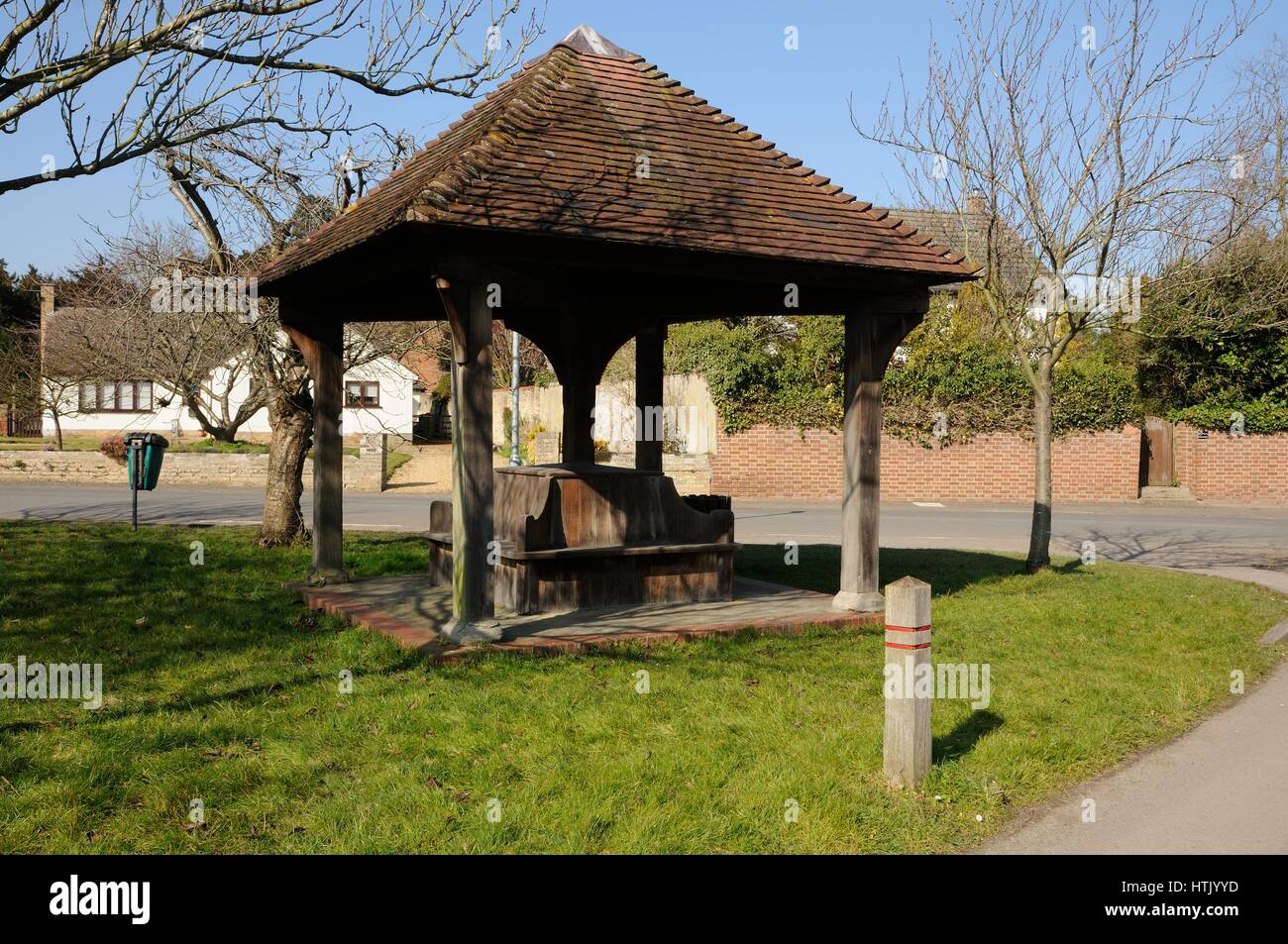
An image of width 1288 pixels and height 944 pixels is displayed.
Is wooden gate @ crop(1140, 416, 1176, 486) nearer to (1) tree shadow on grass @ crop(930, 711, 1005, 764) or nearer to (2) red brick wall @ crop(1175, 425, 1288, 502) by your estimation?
(2) red brick wall @ crop(1175, 425, 1288, 502)

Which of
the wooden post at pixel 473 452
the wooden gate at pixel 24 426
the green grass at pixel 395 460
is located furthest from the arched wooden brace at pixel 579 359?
the wooden gate at pixel 24 426

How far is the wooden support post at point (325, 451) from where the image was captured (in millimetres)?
10672

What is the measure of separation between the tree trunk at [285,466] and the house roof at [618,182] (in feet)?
11.1

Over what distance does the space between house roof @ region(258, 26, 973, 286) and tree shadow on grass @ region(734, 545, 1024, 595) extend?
377 cm

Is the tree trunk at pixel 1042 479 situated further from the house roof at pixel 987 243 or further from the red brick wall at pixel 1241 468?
the red brick wall at pixel 1241 468

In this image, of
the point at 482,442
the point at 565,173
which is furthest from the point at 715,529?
the point at 565,173

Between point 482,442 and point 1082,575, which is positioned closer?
point 482,442

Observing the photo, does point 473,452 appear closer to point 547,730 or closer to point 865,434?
point 547,730

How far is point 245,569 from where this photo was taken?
38.5 feet

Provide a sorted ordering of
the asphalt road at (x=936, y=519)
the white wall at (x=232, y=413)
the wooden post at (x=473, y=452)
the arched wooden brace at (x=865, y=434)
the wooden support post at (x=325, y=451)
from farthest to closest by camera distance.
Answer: the white wall at (x=232, y=413)
the asphalt road at (x=936, y=519)
the wooden support post at (x=325, y=451)
the arched wooden brace at (x=865, y=434)
the wooden post at (x=473, y=452)

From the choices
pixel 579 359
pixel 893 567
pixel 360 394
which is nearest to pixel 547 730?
pixel 579 359

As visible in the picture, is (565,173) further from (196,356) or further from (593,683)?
(196,356)

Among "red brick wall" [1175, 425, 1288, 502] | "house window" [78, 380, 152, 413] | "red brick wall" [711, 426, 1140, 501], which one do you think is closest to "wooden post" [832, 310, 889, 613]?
"red brick wall" [711, 426, 1140, 501]
